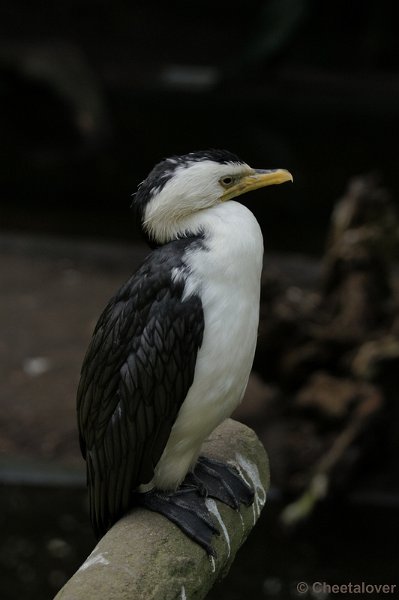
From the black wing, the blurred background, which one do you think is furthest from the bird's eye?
the blurred background

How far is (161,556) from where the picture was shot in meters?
2.55

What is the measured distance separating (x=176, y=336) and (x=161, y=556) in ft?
1.62

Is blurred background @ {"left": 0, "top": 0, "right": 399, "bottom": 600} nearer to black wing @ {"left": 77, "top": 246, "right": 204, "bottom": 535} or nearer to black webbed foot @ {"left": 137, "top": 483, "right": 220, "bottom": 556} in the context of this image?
black webbed foot @ {"left": 137, "top": 483, "right": 220, "bottom": 556}

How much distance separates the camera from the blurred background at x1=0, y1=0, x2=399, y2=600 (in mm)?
4918

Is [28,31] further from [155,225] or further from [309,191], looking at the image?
[155,225]

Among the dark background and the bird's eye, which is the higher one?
the bird's eye

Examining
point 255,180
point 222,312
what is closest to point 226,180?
point 255,180

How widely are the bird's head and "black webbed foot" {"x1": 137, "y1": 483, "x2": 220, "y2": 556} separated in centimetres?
62

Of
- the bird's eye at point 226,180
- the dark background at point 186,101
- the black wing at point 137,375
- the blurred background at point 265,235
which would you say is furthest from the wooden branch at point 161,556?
the dark background at point 186,101

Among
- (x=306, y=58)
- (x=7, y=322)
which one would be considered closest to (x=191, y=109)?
(x=306, y=58)

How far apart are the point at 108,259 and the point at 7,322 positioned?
123 cm

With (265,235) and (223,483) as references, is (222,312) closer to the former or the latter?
(223,483)

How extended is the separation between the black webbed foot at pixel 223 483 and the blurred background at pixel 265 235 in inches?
68.7

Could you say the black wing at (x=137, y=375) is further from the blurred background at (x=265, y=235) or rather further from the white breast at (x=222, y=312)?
the blurred background at (x=265, y=235)
